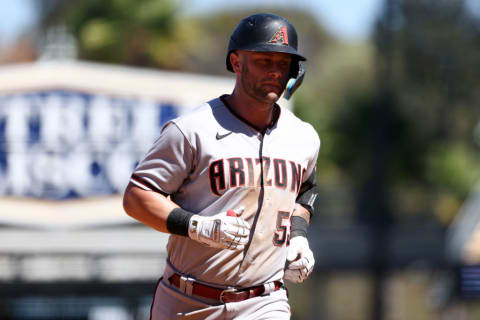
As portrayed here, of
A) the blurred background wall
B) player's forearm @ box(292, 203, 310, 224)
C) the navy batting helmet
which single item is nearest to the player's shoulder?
the navy batting helmet

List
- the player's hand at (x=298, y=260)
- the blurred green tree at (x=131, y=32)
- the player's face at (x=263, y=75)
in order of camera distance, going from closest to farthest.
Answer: the player's face at (x=263, y=75)
the player's hand at (x=298, y=260)
the blurred green tree at (x=131, y=32)

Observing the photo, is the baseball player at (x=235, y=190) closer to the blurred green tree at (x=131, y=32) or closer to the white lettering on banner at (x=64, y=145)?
the white lettering on banner at (x=64, y=145)

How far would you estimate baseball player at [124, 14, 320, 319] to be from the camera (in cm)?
351

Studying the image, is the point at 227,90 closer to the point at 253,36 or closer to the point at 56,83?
the point at 56,83

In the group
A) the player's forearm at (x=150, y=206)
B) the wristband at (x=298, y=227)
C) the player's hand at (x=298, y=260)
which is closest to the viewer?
the player's forearm at (x=150, y=206)

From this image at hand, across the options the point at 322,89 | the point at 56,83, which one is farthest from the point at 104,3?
the point at 322,89

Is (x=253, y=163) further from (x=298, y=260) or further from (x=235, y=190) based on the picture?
(x=298, y=260)

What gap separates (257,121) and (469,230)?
1716 cm

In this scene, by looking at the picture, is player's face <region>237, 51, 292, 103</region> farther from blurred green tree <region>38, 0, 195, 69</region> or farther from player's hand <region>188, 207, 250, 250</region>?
blurred green tree <region>38, 0, 195, 69</region>

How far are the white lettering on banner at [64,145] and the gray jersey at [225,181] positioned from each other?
12.3 meters

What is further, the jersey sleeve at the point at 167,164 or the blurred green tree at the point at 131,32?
the blurred green tree at the point at 131,32

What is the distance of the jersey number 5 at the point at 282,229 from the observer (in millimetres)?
3631

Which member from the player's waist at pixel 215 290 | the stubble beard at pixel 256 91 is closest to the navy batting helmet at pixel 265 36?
the stubble beard at pixel 256 91

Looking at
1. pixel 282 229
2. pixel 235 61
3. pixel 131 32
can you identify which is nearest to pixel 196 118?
pixel 235 61
